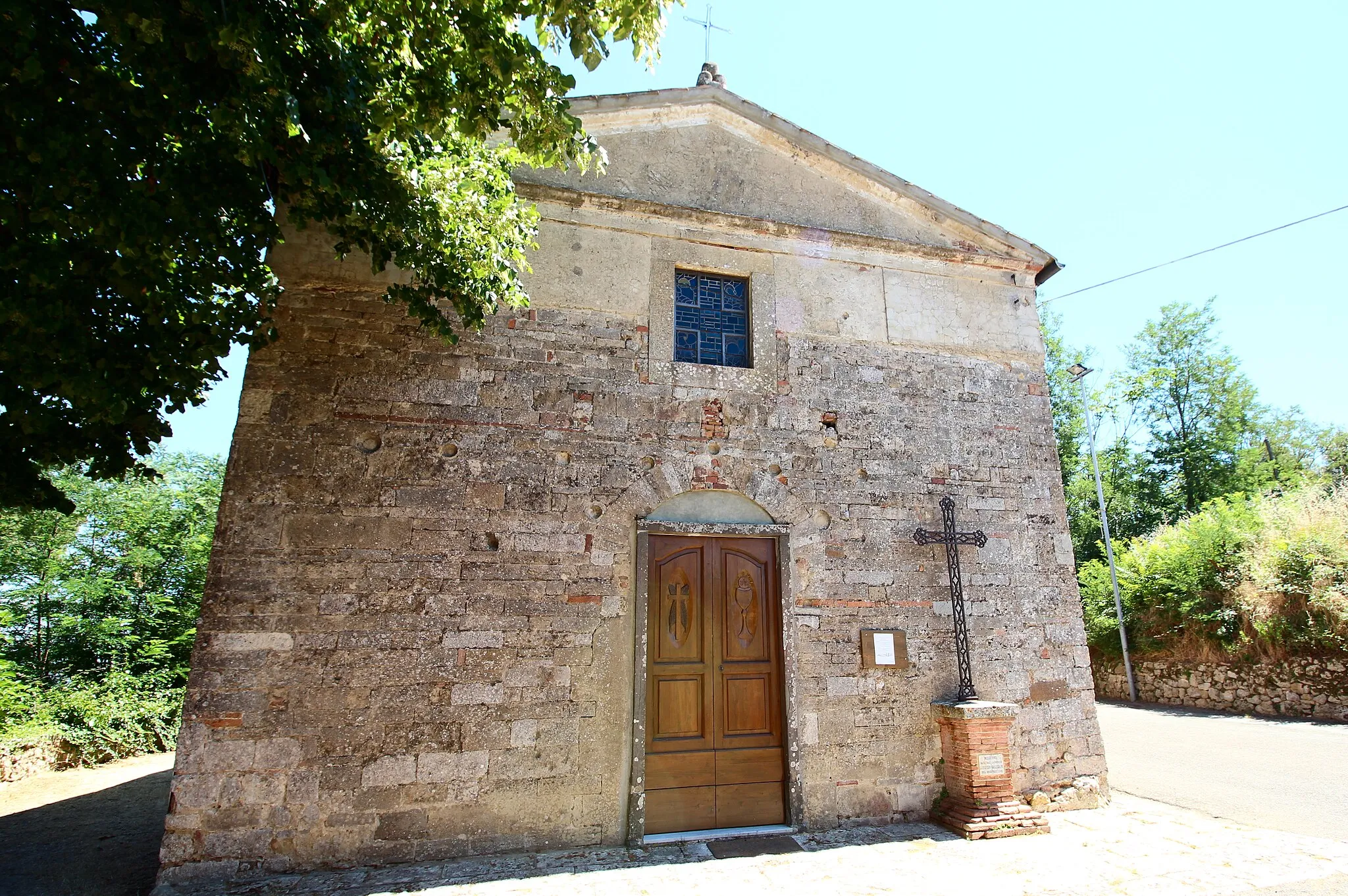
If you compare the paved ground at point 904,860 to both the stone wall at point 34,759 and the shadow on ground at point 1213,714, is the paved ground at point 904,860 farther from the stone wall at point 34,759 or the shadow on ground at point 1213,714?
the shadow on ground at point 1213,714

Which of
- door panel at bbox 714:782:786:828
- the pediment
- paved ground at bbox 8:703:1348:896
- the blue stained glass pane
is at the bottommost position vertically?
paved ground at bbox 8:703:1348:896

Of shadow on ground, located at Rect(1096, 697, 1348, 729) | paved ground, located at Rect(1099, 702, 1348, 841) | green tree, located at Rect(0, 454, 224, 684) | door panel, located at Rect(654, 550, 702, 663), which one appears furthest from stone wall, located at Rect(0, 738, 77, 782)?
shadow on ground, located at Rect(1096, 697, 1348, 729)

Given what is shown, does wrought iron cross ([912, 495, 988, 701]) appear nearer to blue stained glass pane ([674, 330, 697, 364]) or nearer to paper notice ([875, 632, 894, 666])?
paper notice ([875, 632, 894, 666])

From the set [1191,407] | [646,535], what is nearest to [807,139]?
[646,535]

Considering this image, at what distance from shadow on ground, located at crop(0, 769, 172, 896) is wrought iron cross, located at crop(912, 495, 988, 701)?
603 cm

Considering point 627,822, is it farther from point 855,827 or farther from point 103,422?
point 103,422

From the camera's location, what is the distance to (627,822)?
4.79m

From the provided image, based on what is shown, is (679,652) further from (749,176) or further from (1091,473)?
(1091,473)

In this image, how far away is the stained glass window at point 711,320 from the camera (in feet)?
19.6

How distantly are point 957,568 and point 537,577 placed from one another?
3649 mm

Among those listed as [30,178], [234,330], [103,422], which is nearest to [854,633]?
[234,330]

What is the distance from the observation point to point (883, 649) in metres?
5.53

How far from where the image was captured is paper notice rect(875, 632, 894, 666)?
5500 mm

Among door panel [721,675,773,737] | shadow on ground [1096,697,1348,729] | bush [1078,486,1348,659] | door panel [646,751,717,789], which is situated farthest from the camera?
bush [1078,486,1348,659]
